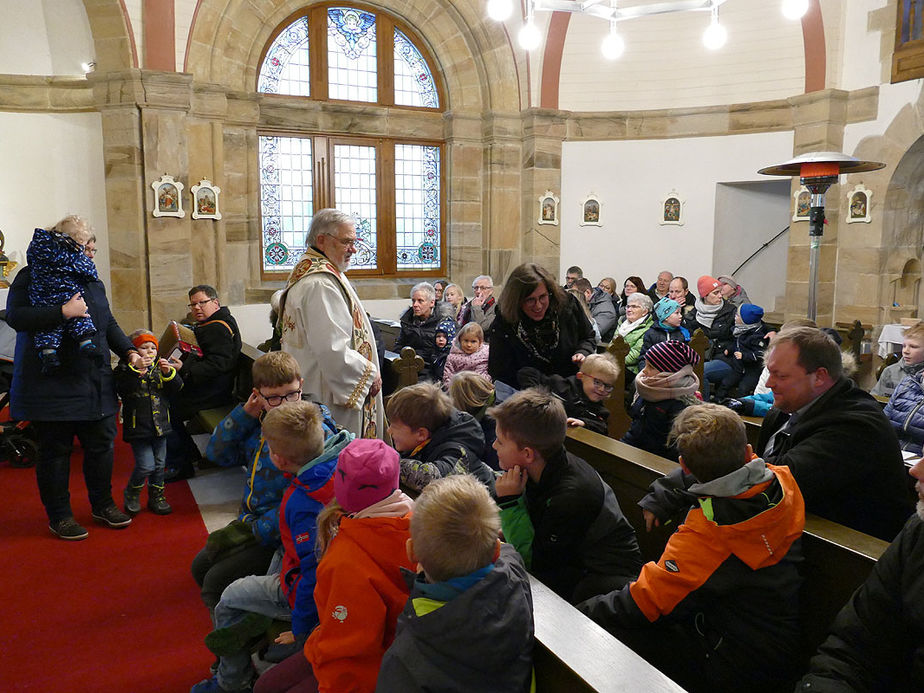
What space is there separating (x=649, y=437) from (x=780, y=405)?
1006 millimetres

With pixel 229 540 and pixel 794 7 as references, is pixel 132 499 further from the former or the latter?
pixel 794 7

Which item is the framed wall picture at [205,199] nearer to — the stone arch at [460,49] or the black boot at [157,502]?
the stone arch at [460,49]

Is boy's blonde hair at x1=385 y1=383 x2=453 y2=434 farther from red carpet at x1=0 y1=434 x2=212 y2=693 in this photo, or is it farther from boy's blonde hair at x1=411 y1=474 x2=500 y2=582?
red carpet at x1=0 y1=434 x2=212 y2=693

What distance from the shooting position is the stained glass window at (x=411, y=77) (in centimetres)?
1123

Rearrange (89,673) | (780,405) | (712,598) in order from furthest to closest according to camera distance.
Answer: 1. (89,673)
2. (780,405)
3. (712,598)

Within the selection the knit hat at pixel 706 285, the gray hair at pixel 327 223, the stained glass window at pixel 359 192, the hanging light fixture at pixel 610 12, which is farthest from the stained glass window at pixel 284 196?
the gray hair at pixel 327 223

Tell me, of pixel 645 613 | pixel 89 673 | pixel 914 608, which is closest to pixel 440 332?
pixel 89 673

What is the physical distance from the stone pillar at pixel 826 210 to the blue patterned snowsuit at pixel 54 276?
28.9ft

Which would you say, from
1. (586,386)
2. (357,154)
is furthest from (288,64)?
(586,386)

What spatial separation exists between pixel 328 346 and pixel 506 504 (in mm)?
1456

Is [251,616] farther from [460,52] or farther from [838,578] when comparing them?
[460,52]

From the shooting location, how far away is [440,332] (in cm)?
735

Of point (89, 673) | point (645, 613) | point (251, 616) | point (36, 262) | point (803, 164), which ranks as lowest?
point (89, 673)

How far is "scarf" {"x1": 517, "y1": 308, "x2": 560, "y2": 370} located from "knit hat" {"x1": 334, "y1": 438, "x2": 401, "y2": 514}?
2072mm
